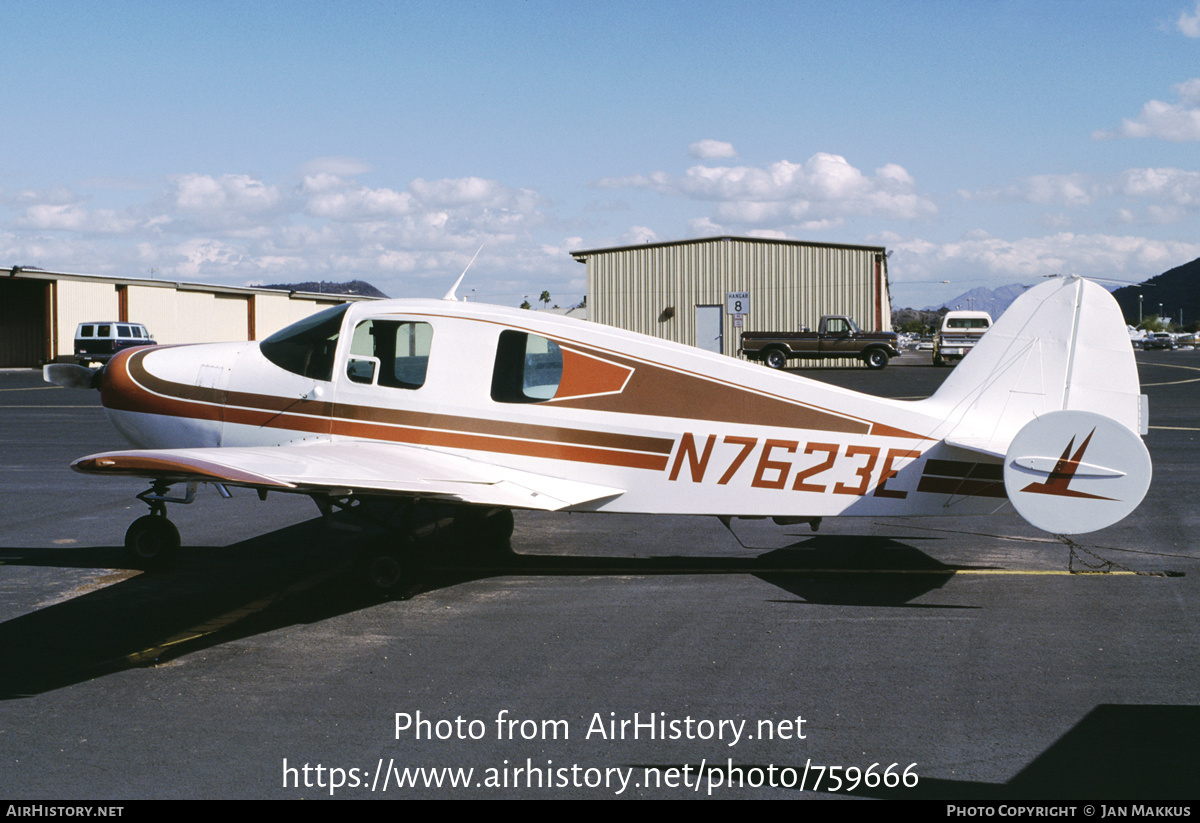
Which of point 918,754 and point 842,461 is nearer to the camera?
point 918,754

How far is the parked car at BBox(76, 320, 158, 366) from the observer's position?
43031 millimetres

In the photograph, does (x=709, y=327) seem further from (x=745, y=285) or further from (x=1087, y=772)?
(x=1087, y=772)

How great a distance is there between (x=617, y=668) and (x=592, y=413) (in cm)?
233

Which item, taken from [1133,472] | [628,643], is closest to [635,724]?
[628,643]

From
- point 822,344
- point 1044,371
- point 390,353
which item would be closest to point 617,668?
point 390,353

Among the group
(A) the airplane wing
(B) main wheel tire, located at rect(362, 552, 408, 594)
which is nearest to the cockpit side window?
(A) the airplane wing

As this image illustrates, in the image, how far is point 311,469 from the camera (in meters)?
6.25

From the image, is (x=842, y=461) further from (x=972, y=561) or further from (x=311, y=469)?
(x=311, y=469)

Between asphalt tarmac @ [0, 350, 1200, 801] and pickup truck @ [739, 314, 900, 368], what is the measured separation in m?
33.7

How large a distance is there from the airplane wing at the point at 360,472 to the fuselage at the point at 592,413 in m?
0.15

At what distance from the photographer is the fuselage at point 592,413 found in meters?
7.16

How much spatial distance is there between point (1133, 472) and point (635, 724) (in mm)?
3758

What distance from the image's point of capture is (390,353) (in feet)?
25.1
